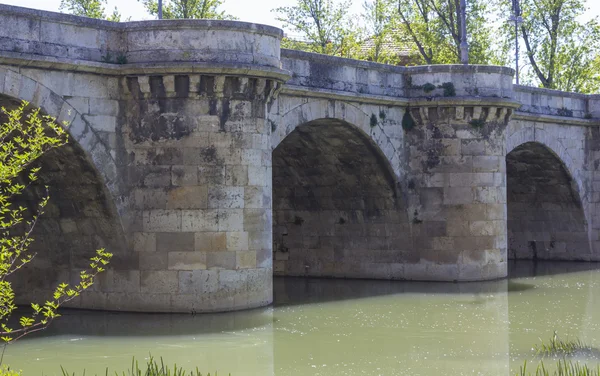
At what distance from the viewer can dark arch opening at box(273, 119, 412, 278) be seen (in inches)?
837

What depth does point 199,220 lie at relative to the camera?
1570cm

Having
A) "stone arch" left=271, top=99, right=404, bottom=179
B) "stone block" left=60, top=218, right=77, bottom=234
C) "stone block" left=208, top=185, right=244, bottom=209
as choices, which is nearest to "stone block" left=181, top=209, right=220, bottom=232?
"stone block" left=208, top=185, right=244, bottom=209

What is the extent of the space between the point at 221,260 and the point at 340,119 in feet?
15.6

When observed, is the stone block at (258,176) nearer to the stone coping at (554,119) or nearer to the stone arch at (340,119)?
the stone arch at (340,119)

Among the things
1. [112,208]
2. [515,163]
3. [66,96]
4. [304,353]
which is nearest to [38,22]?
[66,96]

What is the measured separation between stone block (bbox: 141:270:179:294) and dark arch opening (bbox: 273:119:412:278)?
5.57 m

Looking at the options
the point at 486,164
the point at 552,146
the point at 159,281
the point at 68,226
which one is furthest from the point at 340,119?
the point at 552,146

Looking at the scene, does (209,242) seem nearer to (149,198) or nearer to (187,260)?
(187,260)

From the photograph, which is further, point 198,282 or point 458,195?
point 458,195

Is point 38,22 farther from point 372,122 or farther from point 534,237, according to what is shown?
point 534,237

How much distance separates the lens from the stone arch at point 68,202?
1479cm

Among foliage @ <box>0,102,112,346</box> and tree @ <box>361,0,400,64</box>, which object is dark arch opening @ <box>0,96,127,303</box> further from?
tree @ <box>361,0,400,64</box>

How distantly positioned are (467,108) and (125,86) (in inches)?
308

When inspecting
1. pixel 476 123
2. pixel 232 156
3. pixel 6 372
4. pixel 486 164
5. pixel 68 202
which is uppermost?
pixel 476 123
